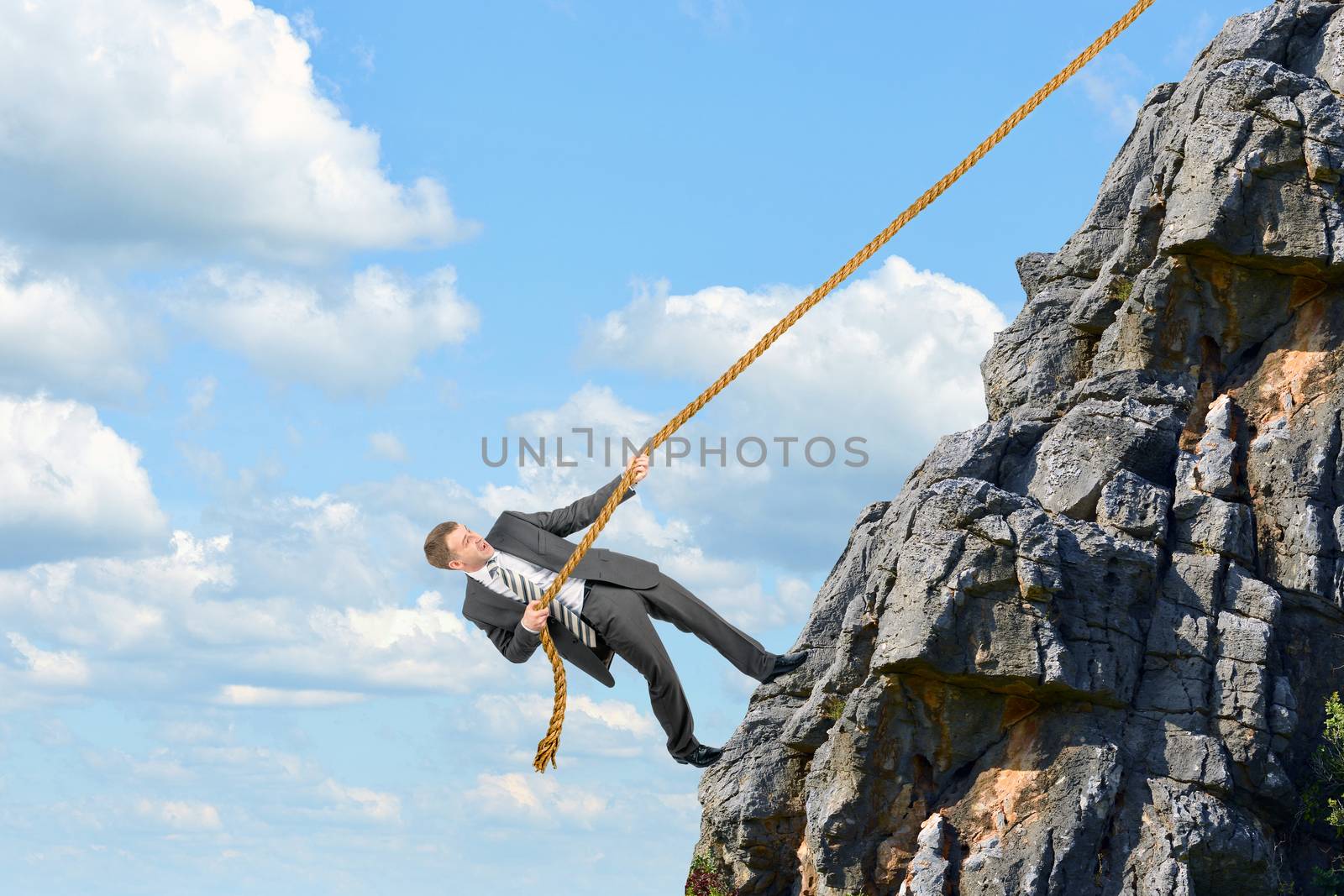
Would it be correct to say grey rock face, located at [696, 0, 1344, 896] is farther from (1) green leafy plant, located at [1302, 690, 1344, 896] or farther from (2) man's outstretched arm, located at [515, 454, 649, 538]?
(2) man's outstretched arm, located at [515, 454, 649, 538]

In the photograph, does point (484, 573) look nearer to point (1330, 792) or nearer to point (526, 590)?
point (526, 590)

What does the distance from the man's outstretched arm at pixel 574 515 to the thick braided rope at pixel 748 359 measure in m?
0.25

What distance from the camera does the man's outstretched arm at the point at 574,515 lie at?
617 inches

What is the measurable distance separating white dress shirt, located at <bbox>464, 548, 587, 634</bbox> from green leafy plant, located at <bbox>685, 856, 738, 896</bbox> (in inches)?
240

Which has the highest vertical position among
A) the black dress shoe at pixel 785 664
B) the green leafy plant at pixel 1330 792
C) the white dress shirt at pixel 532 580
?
the white dress shirt at pixel 532 580

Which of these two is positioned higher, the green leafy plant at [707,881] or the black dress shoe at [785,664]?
the black dress shoe at [785,664]

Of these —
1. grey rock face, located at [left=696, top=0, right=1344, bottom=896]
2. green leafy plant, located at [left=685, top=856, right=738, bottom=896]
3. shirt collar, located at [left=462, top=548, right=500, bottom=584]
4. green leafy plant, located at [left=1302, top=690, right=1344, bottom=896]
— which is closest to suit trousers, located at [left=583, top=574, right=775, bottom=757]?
shirt collar, located at [left=462, top=548, right=500, bottom=584]

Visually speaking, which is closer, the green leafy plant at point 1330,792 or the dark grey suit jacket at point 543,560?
the dark grey suit jacket at point 543,560

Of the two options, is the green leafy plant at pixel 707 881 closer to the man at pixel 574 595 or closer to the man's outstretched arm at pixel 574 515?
the man at pixel 574 595

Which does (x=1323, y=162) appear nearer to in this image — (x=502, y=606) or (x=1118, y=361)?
(x=1118, y=361)

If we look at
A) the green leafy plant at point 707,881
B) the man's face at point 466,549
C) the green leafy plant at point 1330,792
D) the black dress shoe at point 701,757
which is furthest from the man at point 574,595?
the green leafy plant at point 1330,792

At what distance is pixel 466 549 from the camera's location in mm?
15461

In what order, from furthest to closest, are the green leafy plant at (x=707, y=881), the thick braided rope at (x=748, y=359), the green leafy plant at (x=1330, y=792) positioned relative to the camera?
the green leafy plant at (x=707, y=881) → the green leafy plant at (x=1330, y=792) → the thick braided rope at (x=748, y=359)

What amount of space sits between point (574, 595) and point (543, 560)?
554mm
